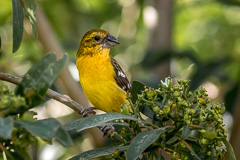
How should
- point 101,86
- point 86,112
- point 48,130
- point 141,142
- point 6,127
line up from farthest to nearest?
point 101,86 < point 86,112 < point 141,142 < point 48,130 < point 6,127

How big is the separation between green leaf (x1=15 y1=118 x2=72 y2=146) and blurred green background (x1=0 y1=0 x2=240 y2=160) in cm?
283

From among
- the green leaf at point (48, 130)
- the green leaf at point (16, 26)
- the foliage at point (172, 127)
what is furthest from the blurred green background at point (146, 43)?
the green leaf at point (48, 130)

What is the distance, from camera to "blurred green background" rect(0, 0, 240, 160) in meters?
5.58

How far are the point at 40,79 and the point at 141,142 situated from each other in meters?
0.56

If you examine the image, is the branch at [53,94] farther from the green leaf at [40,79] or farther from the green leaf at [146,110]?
the green leaf at [40,79]

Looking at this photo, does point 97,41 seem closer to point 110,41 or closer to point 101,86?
point 110,41

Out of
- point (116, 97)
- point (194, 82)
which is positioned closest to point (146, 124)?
point (116, 97)

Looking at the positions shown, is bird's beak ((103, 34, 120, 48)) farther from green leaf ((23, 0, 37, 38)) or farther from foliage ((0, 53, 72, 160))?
foliage ((0, 53, 72, 160))

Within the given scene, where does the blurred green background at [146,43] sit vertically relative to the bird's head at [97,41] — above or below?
below

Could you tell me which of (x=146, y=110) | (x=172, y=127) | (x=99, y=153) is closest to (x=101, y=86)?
(x=146, y=110)

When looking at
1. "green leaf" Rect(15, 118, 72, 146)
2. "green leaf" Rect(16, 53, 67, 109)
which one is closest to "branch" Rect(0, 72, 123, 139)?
"green leaf" Rect(16, 53, 67, 109)

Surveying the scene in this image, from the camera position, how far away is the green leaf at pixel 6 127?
199cm

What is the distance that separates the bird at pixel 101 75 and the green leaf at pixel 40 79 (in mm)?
2163

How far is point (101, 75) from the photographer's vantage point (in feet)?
15.7
